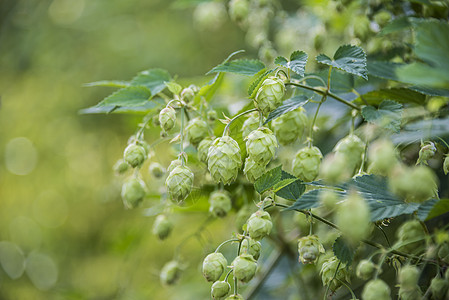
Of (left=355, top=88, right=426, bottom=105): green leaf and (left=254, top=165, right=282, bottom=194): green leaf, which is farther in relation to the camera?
(left=355, top=88, right=426, bottom=105): green leaf

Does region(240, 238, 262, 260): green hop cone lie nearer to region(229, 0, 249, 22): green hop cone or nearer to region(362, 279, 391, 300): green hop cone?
region(362, 279, 391, 300): green hop cone

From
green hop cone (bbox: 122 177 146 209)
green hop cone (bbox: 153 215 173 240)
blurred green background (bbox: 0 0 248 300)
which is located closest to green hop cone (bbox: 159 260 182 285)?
green hop cone (bbox: 153 215 173 240)


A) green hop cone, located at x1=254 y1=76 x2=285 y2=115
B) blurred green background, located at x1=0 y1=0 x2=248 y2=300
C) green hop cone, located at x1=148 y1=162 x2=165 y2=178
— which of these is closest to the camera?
green hop cone, located at x1=254 y1=76 x2=285 y2=115

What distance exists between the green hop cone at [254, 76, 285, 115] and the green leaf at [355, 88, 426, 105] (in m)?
0.22

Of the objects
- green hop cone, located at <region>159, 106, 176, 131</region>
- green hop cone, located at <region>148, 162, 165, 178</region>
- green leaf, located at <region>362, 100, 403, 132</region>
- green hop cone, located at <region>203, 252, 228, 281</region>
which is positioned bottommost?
green hop cone, located at <region>148, 162, 165, 178</region>

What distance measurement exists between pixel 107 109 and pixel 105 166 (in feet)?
6.50

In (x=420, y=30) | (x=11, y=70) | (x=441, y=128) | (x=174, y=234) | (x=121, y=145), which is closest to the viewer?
(x=420, y=30)

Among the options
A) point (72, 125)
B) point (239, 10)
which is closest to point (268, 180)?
point (239, 10)

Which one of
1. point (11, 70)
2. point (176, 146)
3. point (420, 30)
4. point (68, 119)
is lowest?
point (68, 119)

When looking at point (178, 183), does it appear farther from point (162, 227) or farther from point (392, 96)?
point (392, 96)

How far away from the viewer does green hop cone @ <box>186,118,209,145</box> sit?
700mm

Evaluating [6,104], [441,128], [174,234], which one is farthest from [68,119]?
[441,128]

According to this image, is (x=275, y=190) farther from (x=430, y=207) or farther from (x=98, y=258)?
(x=98, y=258)

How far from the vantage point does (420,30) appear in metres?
0.48
